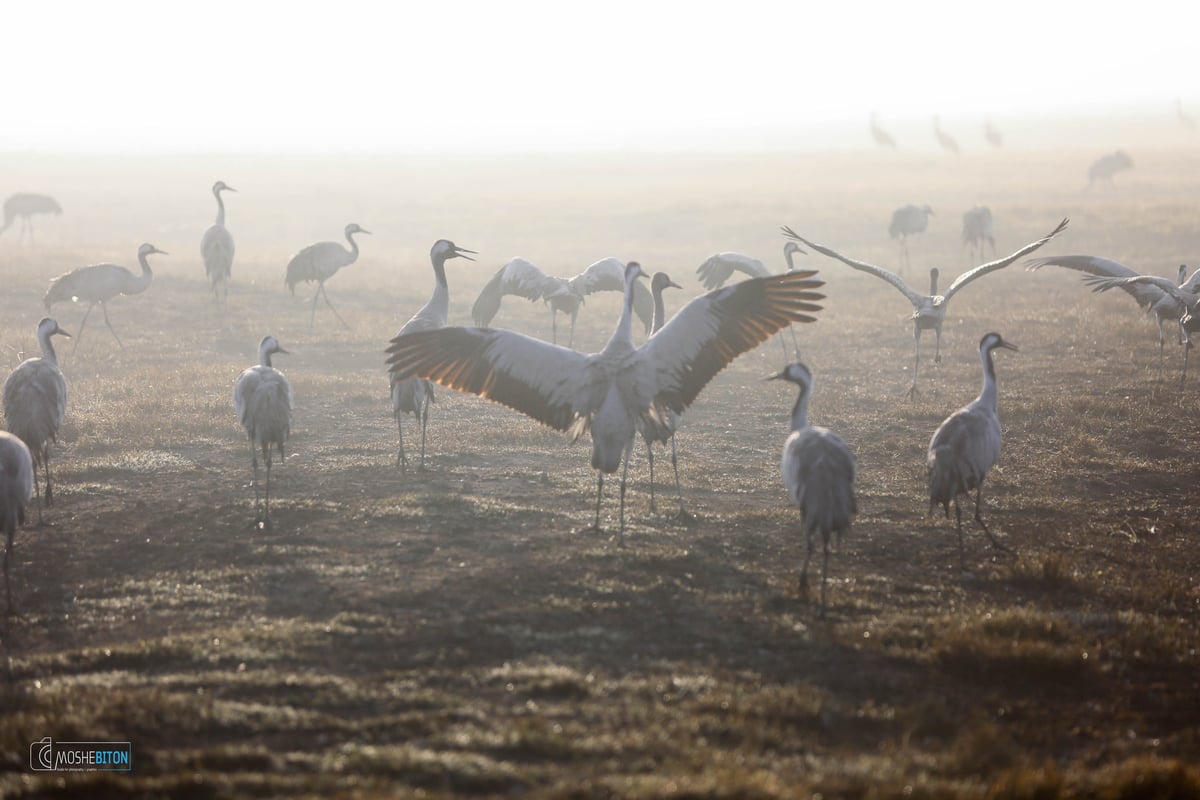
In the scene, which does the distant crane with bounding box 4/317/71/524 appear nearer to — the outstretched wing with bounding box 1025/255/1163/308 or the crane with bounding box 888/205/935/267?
the outstretched wing with bounding box 1025/255/1163/308

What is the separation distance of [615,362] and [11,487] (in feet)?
15.7

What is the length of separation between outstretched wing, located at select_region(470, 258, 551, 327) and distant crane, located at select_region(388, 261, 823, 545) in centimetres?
783

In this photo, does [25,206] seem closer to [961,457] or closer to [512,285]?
[512,285]

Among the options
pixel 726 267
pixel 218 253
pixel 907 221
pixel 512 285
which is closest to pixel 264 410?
pixel 512 285

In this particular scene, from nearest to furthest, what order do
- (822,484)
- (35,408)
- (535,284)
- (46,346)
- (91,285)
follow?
(822,484), (35,408), (46,346), (535,284), (91,285)

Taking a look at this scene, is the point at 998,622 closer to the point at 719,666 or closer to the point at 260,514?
the point at 719,666

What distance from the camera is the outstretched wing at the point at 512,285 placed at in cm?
1788

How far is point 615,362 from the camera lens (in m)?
9.61

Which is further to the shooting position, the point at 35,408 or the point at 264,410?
the point at 35,408

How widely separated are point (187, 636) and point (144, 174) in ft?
195

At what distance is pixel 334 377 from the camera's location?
55.0ft

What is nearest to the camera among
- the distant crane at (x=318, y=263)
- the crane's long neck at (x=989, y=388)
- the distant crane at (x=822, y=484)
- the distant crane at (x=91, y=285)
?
the distant crane at (x=822, y=484)

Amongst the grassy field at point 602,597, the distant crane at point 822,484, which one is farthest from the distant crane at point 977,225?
the distant crane at point 822,484

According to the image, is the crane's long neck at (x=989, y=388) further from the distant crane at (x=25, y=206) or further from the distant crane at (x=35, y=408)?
the distant crane at (x=25, y=206)
